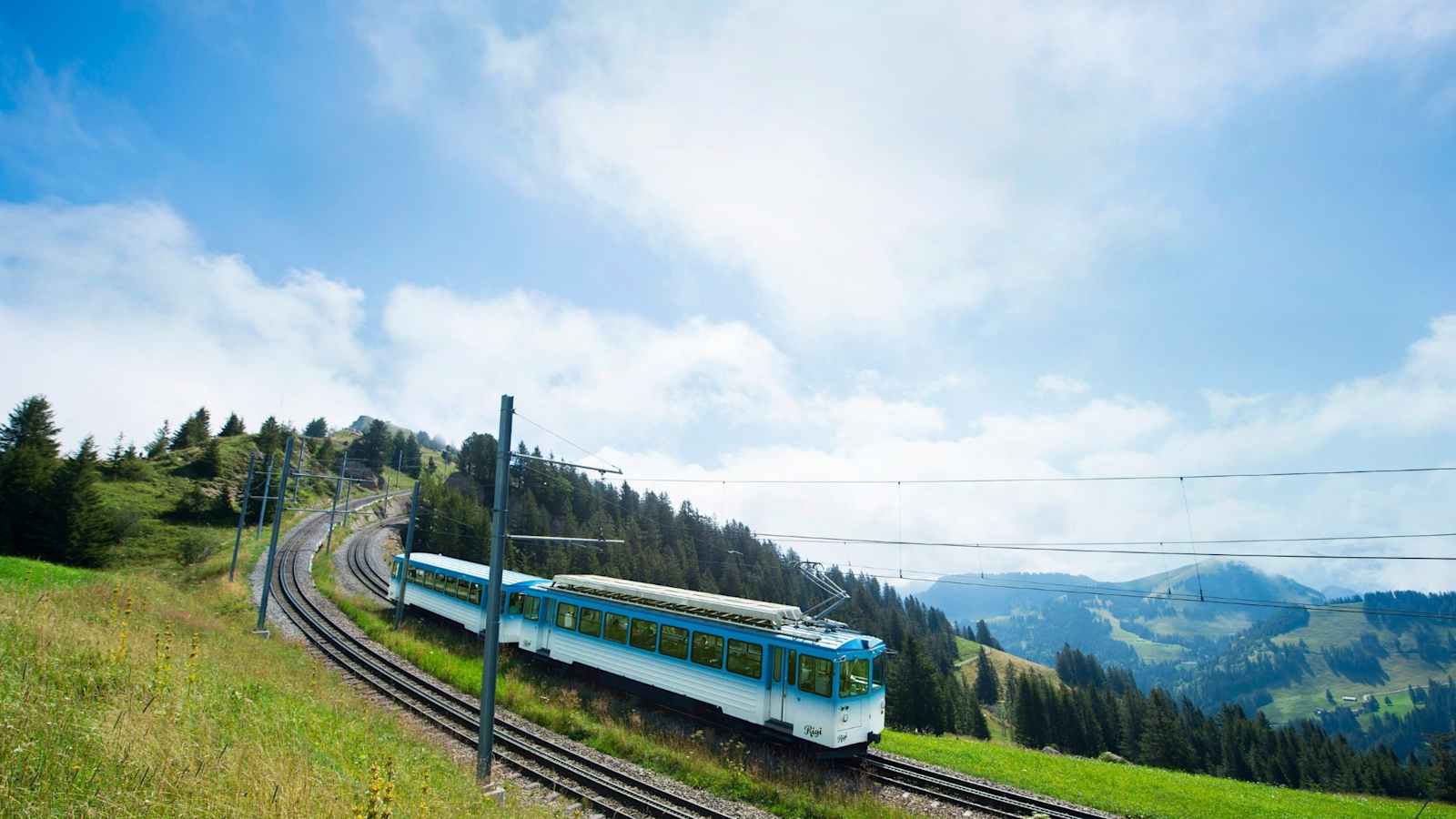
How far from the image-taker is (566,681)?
23203 millimetres

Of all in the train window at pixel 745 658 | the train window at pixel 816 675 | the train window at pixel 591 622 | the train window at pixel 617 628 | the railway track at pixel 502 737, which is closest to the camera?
the railway track at pixel 502 737

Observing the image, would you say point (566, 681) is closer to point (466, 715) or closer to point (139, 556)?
point (466, 715)

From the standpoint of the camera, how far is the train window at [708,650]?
18.1 meters

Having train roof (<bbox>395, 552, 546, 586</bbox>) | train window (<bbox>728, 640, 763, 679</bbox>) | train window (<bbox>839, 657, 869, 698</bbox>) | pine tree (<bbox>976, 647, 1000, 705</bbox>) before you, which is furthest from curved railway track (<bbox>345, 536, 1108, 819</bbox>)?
pine tree (<bbox>976, 647, 1000, 705</bbox>)

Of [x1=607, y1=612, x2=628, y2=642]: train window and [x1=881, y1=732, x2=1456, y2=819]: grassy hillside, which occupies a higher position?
[x1=607, y1=612, x2=628, y2=642]: train window

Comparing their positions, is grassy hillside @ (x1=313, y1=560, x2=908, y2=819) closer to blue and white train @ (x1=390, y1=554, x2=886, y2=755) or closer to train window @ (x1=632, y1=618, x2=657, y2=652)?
blue and white train @ (x1=390, y1=554, x2=886, y2=755)

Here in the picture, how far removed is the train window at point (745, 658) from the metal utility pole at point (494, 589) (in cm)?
714

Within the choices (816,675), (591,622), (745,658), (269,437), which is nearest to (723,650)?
(745,658)

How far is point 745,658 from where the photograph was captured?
1748 cm

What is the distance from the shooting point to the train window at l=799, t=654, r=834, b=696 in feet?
51.8

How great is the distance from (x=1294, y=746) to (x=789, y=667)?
110 metres

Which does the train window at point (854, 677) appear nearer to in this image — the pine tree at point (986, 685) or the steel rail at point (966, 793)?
the steel rail at point (966, 793)

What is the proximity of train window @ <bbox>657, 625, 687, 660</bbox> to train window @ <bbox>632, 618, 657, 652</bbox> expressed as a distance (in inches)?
14.3

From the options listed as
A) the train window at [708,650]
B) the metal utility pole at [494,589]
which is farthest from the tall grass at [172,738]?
the train window at [708,650]
